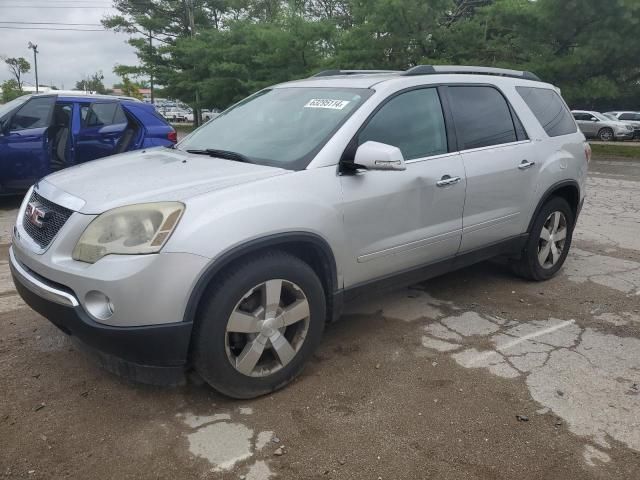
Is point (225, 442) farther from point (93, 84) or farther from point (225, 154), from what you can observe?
point (93, 84)

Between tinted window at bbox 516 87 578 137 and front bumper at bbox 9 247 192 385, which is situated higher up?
tinted window at bbox 516 87 578 137

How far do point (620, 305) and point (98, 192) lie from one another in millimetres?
3988

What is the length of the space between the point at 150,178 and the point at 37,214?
65 cm

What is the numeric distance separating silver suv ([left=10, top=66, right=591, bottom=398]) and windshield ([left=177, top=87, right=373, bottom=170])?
0.05 feet

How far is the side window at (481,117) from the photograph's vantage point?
401 cm

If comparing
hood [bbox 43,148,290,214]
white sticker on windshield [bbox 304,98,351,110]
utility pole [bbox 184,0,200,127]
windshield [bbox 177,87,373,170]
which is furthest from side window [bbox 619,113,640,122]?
hood [bbox 43,148,290,214]

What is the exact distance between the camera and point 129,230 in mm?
2602

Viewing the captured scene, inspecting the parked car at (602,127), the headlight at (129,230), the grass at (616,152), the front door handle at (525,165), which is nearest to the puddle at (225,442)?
the headlight at (129,230)

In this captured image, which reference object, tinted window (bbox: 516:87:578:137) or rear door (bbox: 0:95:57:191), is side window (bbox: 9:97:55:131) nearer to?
rear door (bbox: 0:95:57:191)

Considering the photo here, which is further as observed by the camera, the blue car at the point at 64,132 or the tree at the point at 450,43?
the tree at the point at 450,43

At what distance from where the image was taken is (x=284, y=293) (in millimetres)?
2988

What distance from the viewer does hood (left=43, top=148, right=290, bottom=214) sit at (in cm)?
272

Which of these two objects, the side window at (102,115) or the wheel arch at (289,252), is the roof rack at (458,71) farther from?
the side window at (102,115)

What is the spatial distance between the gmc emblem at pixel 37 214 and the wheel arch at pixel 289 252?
0.98 meters
